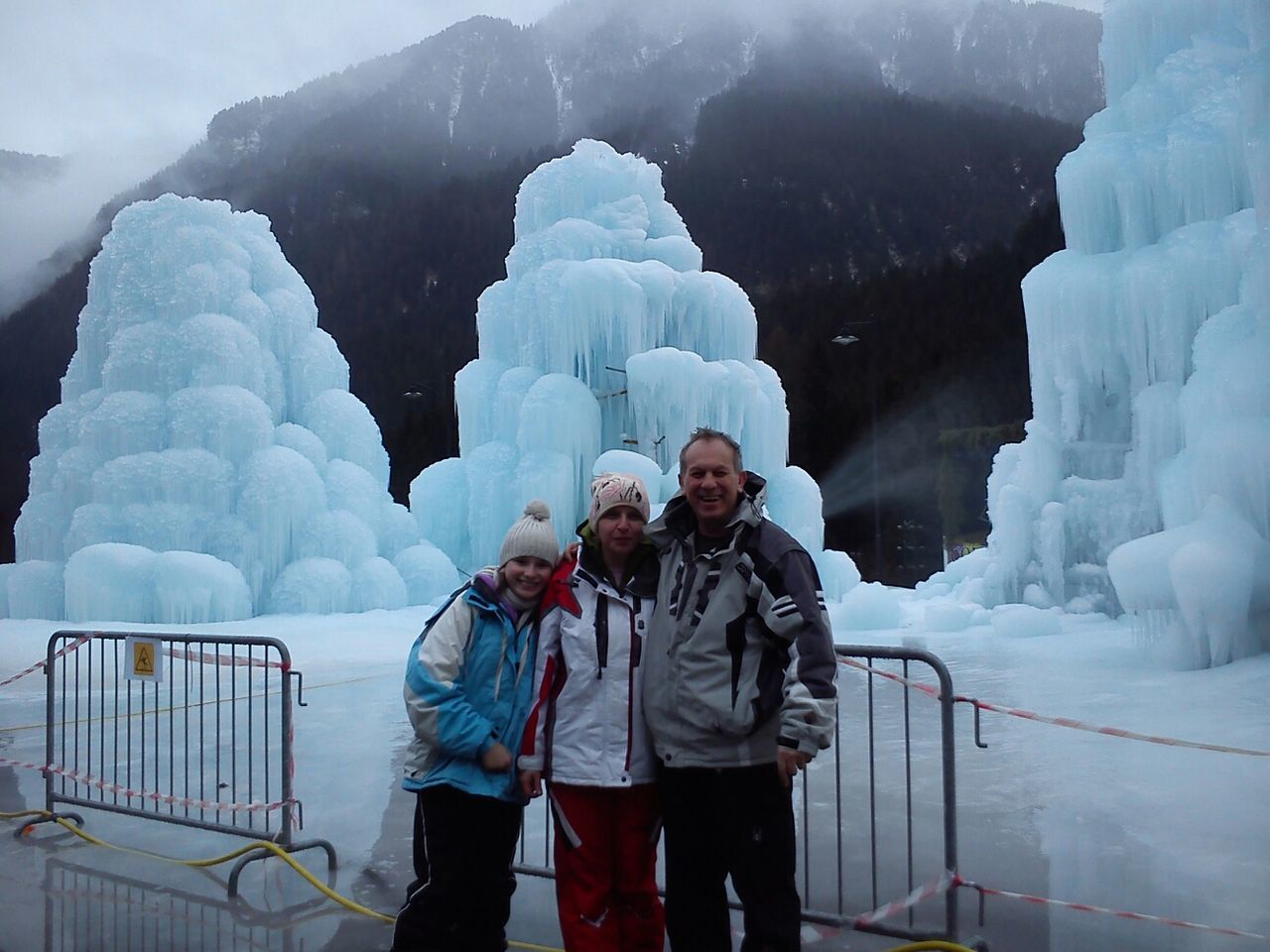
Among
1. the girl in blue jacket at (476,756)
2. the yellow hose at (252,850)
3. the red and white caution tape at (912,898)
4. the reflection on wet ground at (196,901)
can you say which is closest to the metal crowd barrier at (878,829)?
the red and white caution tape at (912,898)

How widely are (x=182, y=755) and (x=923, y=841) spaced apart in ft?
16.7

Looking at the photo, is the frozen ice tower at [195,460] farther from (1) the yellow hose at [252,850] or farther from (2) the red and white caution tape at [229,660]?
(1) the yellow hose at [252,850]

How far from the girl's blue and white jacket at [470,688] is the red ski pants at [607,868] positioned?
0.21 m

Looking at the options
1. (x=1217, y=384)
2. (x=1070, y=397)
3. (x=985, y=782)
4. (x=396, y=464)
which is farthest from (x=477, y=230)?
(x=985, y=782)

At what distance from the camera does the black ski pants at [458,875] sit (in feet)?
9.88

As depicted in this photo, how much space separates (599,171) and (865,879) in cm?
2128

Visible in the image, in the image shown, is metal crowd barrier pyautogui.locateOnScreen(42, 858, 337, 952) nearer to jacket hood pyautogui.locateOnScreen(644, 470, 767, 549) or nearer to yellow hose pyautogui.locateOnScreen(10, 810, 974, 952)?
yellow hose pyautogui.locateOnScreen(10, 810, 974, 952)

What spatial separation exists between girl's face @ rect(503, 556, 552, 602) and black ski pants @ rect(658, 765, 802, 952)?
2.12ft

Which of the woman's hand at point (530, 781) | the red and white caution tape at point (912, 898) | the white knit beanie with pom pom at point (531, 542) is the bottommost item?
the red and white caution tape at point (912, 898)

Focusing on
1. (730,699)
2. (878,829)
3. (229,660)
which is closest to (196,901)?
(229,660)

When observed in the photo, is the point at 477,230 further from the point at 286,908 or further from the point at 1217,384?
the point at 286,908

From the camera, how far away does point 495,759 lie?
2.89 meters

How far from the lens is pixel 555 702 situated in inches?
116

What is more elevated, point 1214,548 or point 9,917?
point 1214,548
